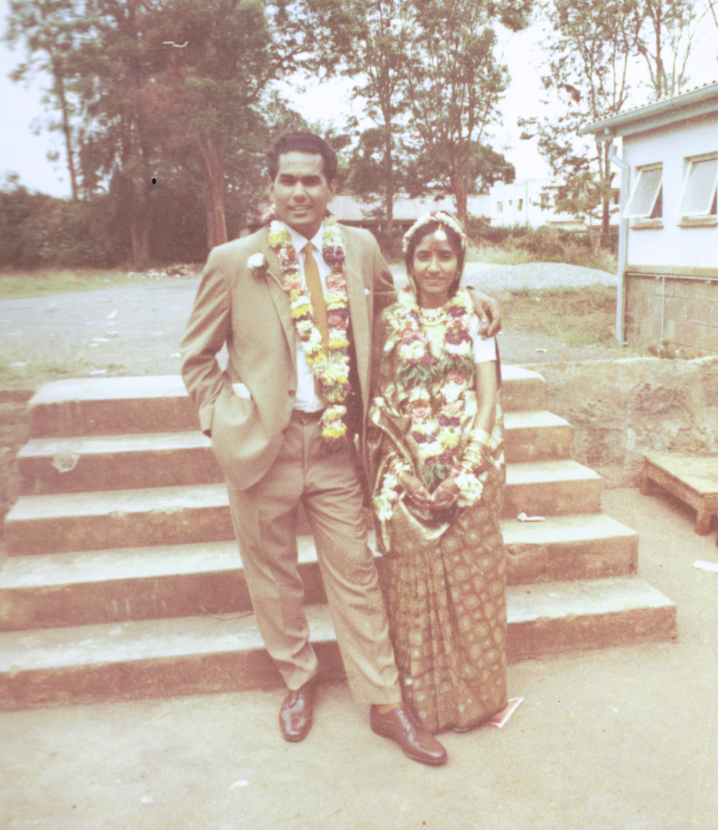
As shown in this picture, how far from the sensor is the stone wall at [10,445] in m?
4.33

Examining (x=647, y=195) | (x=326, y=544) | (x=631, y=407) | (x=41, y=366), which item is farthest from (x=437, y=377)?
(x=647, y=195)

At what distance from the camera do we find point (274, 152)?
2.75 metres

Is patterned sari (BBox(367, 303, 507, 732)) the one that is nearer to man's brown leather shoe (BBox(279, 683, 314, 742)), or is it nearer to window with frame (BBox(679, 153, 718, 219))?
man's brown leather shoe (BBox(279, 683, 314, 742))

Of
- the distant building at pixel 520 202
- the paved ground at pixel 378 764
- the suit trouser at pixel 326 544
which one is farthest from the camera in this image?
the distant building at pixel 520 202

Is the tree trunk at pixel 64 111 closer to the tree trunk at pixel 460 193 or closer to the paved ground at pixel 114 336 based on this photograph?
the paved ground at pixel 114 336

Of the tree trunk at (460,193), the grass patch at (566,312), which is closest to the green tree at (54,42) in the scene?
the grass patch at (566,312)

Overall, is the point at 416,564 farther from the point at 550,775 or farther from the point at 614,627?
the point at 614,627

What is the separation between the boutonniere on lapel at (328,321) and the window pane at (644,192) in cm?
1215

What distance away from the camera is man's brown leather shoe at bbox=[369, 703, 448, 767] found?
2.72 metres

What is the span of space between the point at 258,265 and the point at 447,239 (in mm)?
749

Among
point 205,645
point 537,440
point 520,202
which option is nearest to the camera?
point 205,645

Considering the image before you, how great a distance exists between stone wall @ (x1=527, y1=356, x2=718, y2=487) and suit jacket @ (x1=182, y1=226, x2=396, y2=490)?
9.80 ft

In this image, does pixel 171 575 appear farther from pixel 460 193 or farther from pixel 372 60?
pixel 460 193

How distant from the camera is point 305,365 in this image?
2812mm
